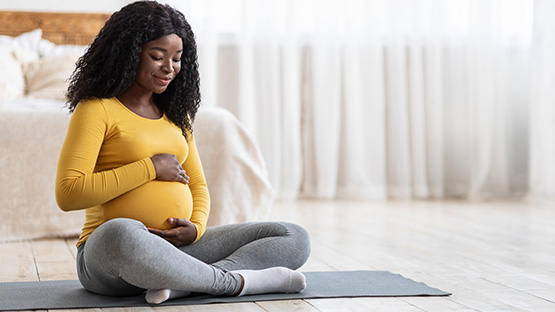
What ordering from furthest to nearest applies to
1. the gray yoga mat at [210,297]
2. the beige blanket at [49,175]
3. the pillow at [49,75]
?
1. the pillow at [49,75]
2. the beige blanket at [49,175]
3. the gray yoga mat at [210,297]

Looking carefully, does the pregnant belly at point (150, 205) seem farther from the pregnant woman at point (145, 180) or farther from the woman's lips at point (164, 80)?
the woman's lips at point (164, 80)

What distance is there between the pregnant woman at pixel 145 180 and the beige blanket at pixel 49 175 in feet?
3.13

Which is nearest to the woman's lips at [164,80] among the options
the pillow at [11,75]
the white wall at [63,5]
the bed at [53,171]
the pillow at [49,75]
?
the bed at [53,171]

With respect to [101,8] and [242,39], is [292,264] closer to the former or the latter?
[242,39]

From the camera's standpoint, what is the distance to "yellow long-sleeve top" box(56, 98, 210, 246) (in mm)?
1449

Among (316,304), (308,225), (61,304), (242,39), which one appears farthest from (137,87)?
(242,39)

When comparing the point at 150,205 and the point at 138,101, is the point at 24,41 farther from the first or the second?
the point at 150,205

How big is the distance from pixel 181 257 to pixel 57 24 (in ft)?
9.96

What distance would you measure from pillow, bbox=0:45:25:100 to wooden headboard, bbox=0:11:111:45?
568mm

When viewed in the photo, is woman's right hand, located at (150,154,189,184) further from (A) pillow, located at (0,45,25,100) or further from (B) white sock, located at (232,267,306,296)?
(A) pillow, located at (0,45,25,100)

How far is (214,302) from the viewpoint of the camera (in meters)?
1.51

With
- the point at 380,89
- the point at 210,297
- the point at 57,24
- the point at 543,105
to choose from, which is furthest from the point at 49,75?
the point at 543,105

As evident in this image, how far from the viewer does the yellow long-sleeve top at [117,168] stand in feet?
4.75

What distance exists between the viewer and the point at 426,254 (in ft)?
7.45
